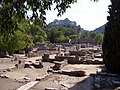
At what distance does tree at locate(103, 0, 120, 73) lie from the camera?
20.2 metres

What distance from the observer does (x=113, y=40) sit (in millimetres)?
20656

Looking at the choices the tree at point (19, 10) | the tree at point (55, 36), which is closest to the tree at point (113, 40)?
the tree at point (19, 10)

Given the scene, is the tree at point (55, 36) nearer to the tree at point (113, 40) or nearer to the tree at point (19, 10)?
the tree at point (113, 40)

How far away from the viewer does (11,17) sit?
19.2 ft

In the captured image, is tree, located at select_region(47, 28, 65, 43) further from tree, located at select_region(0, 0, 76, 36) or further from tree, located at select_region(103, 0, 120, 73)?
tree, located at select_region(0, 0, 76, 36)

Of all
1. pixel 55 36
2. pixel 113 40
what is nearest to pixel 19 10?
pixel 113 40

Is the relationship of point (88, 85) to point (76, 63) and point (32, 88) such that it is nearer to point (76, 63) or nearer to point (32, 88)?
point (32, 88)

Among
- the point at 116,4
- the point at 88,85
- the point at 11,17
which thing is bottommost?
the point at 88,85

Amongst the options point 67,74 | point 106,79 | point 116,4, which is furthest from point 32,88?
point 116,4

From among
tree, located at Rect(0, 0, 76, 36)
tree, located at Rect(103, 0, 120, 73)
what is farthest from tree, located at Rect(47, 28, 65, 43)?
tree, located at Rect(0, 0, 76, 36)

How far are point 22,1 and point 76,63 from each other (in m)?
26.8

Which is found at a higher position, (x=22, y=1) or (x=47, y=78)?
(x=22, y=1)

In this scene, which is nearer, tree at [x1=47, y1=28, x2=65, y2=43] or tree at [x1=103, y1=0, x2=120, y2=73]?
tree at [x1=103, y1=0, x2=120, y2=73]

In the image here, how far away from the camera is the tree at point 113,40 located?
66.2ft
